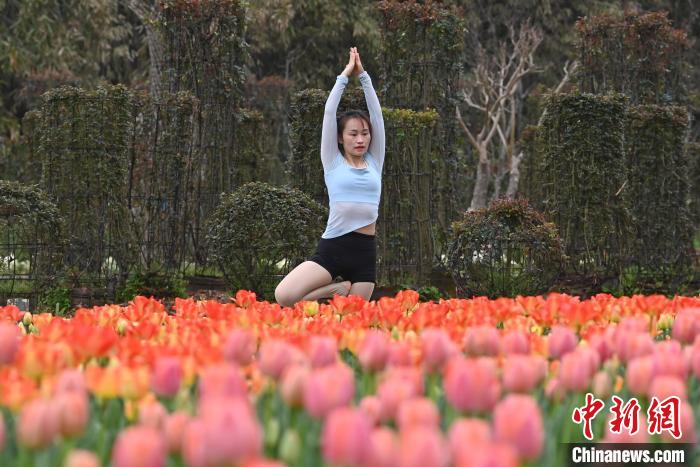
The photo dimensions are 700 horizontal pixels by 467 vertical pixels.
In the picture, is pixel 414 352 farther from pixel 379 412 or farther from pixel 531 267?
pixel 531 267

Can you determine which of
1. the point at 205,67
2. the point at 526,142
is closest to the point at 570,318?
the point at 205,67

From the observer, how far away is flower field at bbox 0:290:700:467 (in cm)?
148

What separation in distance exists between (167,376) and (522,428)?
767 millimetres

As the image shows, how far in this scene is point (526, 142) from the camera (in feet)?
55.6

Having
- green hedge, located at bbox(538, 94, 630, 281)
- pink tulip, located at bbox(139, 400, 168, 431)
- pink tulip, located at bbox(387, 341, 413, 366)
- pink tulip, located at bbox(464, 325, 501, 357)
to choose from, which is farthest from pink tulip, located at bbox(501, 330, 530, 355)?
green hedge, located at bbox(538, 94, 630, 281)

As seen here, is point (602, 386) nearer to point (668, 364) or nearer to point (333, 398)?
point (668, 364)

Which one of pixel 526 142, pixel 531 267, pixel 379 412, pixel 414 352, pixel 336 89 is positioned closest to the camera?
pixel 379 412

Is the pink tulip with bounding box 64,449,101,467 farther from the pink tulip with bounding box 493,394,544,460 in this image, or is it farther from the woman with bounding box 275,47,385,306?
the woman with bounding box 275,47,385,306

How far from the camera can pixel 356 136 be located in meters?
6.15

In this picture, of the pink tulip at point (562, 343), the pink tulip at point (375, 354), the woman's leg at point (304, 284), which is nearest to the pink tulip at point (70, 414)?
the pink tulip at point (375, 354)

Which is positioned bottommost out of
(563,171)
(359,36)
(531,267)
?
(531,267)

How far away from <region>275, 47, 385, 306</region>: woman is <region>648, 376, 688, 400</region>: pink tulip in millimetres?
4138

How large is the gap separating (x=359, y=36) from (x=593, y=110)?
61.4 feet

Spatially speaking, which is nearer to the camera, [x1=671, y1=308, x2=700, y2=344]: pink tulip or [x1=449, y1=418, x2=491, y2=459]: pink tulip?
[x1=449, y1=418, x2=491, y2=459]: pink tulip
